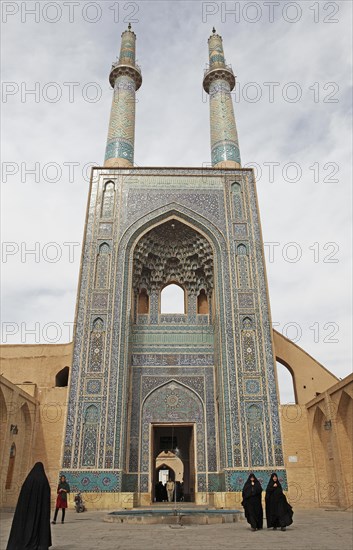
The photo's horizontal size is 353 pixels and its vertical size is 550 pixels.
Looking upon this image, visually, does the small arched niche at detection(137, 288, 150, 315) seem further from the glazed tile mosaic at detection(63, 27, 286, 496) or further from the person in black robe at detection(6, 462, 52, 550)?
the person in black robe at detection(6, 462, 52, 550)

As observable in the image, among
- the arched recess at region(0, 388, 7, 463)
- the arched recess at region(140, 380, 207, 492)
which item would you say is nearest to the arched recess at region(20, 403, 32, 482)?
the arched recess at region(0, 388, 7, 463)

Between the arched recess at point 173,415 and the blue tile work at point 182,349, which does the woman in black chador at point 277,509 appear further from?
the arched recess at point 173,415

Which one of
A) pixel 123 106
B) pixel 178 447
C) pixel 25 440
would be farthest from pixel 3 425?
pixel 123 106

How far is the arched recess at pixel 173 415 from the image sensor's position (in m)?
10.3

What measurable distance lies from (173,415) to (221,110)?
30.7 feet

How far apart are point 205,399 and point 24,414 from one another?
4.07 metres

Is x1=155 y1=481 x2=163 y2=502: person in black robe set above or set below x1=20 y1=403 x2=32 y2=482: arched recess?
below

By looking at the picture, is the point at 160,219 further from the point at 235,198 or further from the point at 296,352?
the point at 296,352

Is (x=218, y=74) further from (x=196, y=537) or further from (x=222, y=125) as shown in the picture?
(x=196, y=537)

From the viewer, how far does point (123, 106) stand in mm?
14617

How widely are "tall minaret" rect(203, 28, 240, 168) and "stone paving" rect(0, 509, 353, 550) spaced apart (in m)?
9.93

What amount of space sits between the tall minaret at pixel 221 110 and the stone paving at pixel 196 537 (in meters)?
9.93

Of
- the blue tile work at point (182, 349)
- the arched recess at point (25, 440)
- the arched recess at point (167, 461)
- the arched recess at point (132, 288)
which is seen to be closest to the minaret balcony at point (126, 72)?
the blue tile work at point (182, 349)

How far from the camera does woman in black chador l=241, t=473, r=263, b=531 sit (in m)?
5.80
